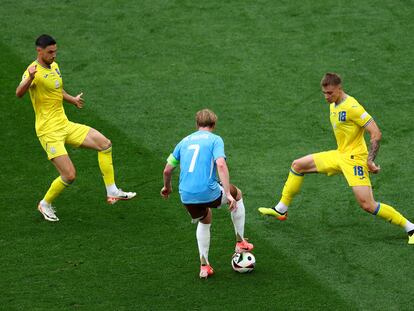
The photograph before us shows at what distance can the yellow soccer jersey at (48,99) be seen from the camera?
12078 mm

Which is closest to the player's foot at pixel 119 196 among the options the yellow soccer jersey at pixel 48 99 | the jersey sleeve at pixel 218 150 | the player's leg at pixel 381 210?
the yellow soccer jersey at pixel 48 99

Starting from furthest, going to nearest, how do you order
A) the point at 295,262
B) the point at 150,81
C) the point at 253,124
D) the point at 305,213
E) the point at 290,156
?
the point at 150,81 < the point at 253,124 < the point at 290,156 < the point at 305,213 < the point at 295,262

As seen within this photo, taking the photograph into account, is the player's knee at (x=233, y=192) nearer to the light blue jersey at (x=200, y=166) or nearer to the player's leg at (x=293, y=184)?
the light blue jersey at (x=200, y=166)

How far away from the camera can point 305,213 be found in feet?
40.3

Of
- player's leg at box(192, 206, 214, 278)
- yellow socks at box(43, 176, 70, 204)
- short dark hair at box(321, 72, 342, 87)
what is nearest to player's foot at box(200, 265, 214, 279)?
player's leg at box(192, 206, 214, 278)

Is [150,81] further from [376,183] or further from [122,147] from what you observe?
[376,183]

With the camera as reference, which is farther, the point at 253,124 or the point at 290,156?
the point at 253,124

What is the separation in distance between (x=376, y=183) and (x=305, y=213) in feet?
4.21

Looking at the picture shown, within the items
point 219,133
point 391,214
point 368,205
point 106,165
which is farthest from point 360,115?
point 219,133

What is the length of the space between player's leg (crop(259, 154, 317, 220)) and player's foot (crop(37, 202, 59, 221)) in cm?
271

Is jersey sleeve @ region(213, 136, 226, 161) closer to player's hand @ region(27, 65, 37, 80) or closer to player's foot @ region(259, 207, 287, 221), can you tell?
player's foot @ region(259, 207, 287, 221)

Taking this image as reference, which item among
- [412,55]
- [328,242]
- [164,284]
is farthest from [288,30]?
[164,284]

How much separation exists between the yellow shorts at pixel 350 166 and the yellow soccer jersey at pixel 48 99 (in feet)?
11.5

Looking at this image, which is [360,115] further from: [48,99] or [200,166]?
[48,99]
